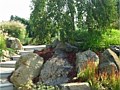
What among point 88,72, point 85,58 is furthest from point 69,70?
point 88,72

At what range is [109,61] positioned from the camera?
294 inches

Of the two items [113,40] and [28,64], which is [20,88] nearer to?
[28,64]

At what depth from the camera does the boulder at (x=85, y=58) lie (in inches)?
295

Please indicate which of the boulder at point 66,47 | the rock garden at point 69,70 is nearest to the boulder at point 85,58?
the rock garden at point 69,70

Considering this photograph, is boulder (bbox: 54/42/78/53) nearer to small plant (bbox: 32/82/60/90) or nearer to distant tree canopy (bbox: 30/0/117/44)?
distant tree canopy (bbox: 30/0/117/44)

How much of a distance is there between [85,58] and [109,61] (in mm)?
543

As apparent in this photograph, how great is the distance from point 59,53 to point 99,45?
100 centimetres

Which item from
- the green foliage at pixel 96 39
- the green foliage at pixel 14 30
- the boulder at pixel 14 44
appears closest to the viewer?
the green foliage at pixel 96 39

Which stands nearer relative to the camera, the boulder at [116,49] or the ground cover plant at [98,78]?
the ground cover plant at [98,78]

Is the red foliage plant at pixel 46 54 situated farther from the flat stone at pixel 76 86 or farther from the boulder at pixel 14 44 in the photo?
the boulder at pixel 14 44

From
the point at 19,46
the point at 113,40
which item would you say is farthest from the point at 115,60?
the point at 19,46

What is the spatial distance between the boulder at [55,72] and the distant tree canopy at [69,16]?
37.8 inches

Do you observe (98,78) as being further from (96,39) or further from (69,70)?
(96,39)

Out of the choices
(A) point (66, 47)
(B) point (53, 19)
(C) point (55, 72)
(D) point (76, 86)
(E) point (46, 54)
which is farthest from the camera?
(B) point (53, 19)
